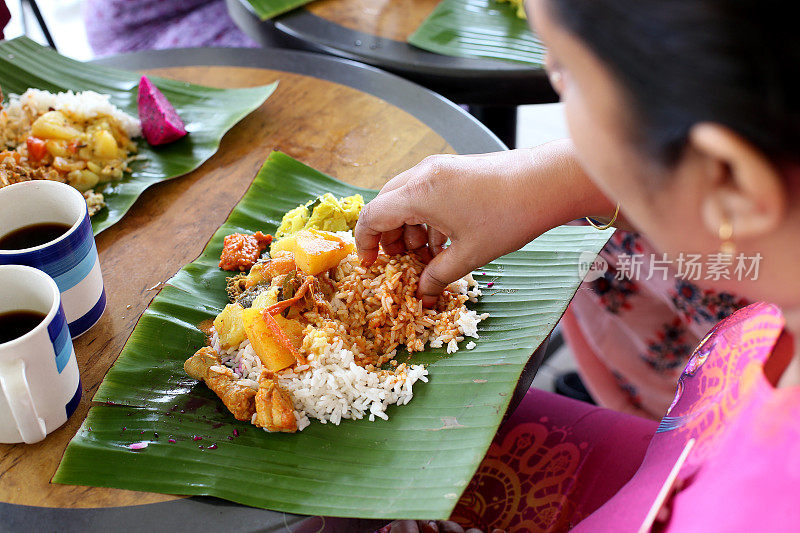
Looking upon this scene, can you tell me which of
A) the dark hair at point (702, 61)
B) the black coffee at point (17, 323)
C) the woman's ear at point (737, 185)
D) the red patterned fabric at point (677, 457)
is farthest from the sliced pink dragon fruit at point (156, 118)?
the woman's ear at point (737, 185)

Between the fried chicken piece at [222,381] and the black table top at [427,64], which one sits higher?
the black table top at [427,64]

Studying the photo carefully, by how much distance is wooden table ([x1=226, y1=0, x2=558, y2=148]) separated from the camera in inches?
103

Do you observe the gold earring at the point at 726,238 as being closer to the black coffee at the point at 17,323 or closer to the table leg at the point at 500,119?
the black coffee at the point at 17,323

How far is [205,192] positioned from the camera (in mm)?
2170

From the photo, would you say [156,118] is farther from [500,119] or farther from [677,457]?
[677,457]

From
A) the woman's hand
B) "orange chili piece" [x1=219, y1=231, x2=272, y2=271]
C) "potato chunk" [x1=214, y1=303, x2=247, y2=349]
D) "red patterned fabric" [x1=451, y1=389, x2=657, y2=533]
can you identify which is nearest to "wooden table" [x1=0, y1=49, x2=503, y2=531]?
"orange chili piece" [x1=219, y1=231, x2=272, y2=271]

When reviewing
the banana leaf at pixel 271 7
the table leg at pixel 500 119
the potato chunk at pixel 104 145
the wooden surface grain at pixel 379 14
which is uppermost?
the banana leaf at pixel 271 7

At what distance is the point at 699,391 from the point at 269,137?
1571mm

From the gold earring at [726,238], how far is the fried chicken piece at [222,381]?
1019mm

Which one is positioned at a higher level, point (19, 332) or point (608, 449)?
point (19, 332)

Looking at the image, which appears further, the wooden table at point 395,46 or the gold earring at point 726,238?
the wooden table at point 395,46

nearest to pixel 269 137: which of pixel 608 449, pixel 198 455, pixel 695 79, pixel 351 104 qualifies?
pixel 351 104

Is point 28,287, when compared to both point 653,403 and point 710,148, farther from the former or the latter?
point 653,403

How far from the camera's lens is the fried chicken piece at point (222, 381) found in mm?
1511
